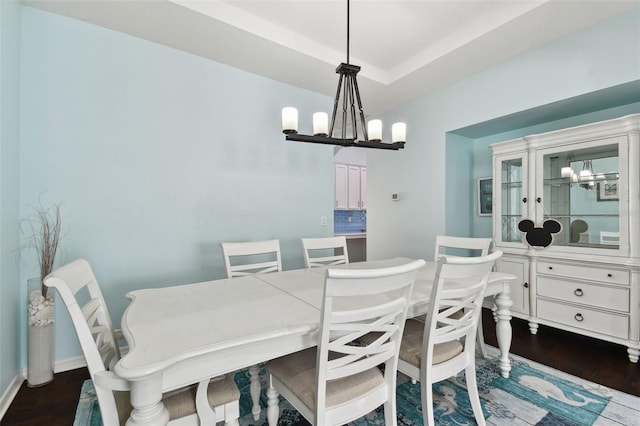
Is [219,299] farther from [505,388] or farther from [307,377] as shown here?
[505,388]

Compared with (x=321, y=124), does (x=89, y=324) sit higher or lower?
lower

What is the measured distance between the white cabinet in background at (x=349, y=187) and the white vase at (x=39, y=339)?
14.4 ft

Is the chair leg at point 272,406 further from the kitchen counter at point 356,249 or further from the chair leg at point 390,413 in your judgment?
the kitchen counter at point 356,249

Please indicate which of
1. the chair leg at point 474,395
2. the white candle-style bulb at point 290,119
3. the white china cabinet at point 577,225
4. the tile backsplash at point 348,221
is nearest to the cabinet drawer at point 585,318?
the white china cabinet at point 577,225

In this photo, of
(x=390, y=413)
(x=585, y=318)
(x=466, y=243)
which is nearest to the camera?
(x=390, y=413)

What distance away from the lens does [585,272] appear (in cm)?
258

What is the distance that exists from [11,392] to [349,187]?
510 centimetres

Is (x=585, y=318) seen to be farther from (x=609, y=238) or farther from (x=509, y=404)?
(x=509, y=404)

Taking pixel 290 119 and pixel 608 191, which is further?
pixel 608 191

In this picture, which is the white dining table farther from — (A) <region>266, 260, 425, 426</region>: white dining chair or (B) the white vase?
(B) the white vase

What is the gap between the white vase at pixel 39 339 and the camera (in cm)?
197

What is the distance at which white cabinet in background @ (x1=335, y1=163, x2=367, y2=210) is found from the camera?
580 centimetres

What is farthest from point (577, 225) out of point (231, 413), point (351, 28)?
point (231, 413)

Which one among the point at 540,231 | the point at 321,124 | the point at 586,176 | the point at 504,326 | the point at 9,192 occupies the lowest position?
the point at 504,326
